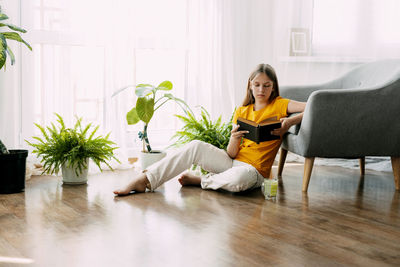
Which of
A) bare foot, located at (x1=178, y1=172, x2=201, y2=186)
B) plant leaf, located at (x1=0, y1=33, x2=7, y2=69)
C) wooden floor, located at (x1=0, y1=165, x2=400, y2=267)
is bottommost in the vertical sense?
wooden floor, located at (x1=0, y1=165, x2=400, y2=267)

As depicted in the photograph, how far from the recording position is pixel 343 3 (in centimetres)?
364

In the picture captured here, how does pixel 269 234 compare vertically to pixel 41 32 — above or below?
below

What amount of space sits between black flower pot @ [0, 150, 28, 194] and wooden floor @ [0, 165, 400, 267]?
2.3 inches

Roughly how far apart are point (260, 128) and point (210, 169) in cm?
43

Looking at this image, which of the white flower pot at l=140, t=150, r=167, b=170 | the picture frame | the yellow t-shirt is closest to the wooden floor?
the yellow t-shirt

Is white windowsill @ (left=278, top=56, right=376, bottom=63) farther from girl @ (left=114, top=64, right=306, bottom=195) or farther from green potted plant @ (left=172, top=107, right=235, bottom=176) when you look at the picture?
girl @ (left=114, top=64, right=306, bottom=195)

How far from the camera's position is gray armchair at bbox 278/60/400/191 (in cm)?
246

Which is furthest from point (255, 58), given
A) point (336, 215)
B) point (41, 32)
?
point (336, 215)

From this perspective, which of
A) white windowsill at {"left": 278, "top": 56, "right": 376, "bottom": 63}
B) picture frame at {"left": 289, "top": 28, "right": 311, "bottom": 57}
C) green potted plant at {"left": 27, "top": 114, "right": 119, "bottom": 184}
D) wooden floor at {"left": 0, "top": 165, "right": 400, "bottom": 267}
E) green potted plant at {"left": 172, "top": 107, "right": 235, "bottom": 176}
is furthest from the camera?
picture frame at {"left": 289, "top": 28, "right": 311, "bottom": 57}

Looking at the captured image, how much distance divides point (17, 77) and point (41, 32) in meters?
0.33

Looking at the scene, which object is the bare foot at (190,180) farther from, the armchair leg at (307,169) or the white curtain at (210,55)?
the white curtain at (210,55)

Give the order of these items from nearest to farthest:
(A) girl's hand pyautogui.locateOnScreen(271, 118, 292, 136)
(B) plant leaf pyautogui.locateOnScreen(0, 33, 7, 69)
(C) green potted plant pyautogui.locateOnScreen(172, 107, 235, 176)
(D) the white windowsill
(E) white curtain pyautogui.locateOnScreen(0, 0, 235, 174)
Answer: (B) plant leaf pyautogui.locateOnScreen(0, 33, 7, 69) → (A) girl's hand pyautogui.locateOnScreen(271, 118, 292, 136) → (C) green potted plant pyautogui.locateOnScreen(172, 107, 235, 176) → (E) white curtain pyautogui.locateOnScreen(0, 0, 235, 174) → (D) the white windowsill

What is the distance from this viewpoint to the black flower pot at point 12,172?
2.38 metres

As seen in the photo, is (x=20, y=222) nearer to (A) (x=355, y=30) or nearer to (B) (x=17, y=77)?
(B) (x=17, y=77)
